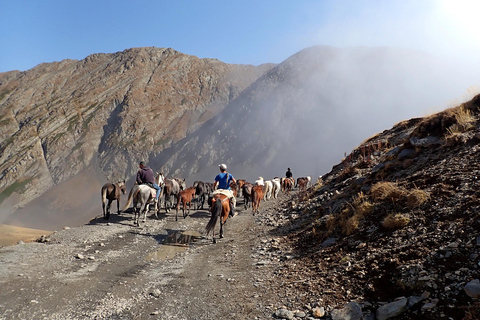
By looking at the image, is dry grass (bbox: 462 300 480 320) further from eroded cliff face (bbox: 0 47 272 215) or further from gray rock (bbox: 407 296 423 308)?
eroded cliff face (bbox: 0 47 272 215)

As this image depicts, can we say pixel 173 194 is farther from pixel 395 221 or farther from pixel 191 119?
pixel 191 119

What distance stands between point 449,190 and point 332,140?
72833 millimetres

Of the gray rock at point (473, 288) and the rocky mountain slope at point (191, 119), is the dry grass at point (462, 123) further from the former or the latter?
the rocky mountain slope at point (191, 119)

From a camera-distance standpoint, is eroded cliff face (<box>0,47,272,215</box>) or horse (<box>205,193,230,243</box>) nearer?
horse (<box>205,193,230,243</box>)

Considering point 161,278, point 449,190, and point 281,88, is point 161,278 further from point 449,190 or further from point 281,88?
point 281,88

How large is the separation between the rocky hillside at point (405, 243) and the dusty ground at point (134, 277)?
977 millimetres

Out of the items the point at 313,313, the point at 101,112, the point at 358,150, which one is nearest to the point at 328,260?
the point at 313,313

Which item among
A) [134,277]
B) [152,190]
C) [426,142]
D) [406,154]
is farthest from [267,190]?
[134,277]

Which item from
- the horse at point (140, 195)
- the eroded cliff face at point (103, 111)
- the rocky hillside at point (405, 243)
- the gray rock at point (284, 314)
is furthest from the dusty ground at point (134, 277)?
the eroded cliff face at point (103, 111)

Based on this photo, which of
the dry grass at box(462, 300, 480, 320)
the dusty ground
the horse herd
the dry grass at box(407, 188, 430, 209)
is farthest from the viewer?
the horse herd

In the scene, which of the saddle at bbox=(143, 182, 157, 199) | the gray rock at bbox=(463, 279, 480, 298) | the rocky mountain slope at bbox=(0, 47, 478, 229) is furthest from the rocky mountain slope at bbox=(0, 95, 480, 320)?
the rocky mountain slope at bbox=(0, 47, 478, 229)

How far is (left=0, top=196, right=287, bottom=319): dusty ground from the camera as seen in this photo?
5414 mm

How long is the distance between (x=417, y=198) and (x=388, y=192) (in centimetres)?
112

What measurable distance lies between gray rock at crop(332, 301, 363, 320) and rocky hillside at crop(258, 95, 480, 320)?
0.06ft
